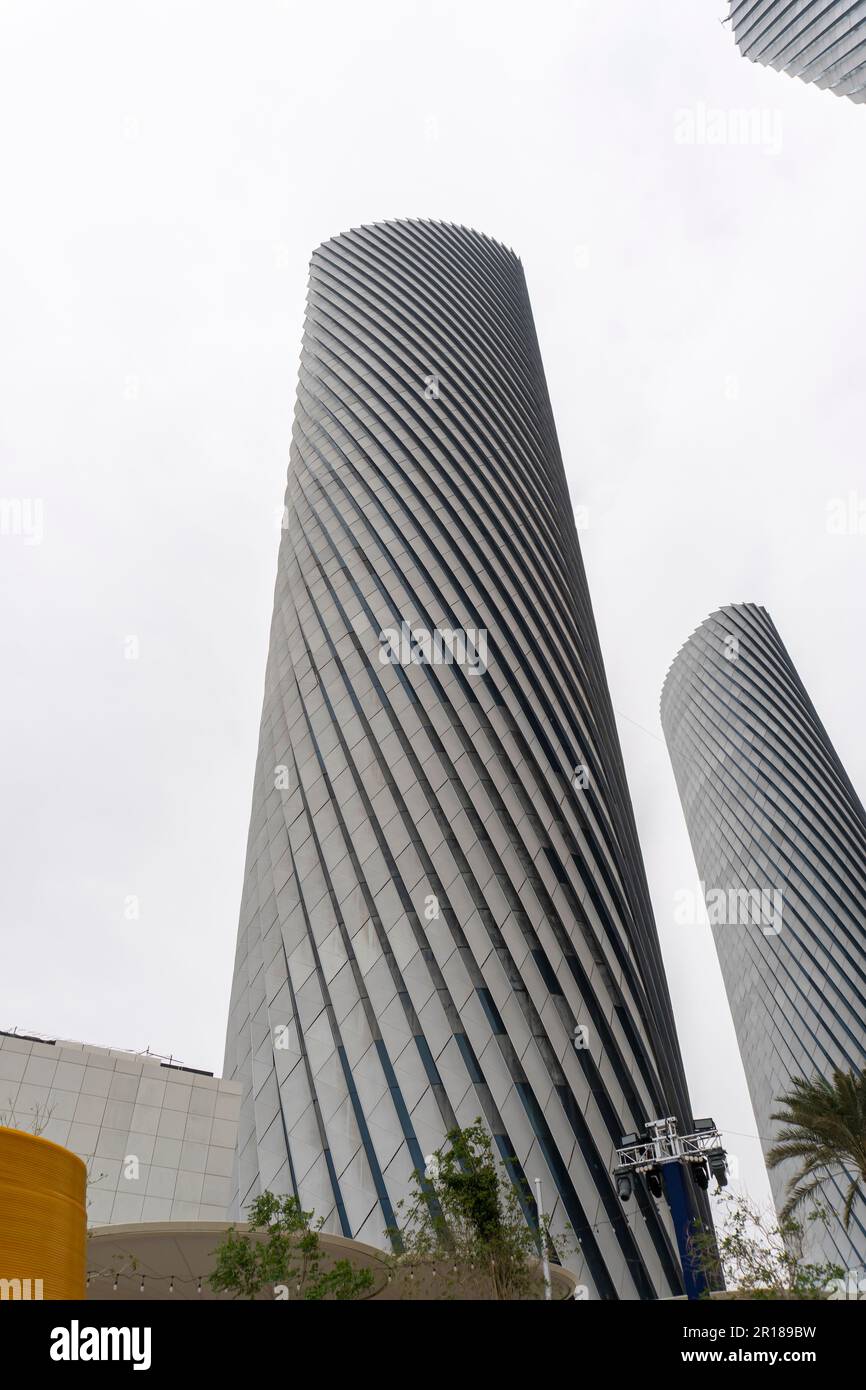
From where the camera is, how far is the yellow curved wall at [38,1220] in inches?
272

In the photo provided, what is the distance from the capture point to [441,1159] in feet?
61.3

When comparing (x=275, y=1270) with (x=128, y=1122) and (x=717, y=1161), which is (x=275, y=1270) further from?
(x=717, y=1161)

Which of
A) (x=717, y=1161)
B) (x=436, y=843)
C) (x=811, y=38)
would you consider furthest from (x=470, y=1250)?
(x=811, y=38)

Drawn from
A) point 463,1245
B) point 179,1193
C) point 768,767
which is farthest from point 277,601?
point 768,767

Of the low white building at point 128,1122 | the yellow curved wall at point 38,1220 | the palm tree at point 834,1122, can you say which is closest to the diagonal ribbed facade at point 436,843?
the low white building at point 128,1122

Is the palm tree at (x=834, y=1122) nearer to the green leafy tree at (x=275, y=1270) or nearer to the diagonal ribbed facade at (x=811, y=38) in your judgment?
the green leafy tree at (x=275, y=1270)

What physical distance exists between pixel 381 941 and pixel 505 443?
29.7 meters

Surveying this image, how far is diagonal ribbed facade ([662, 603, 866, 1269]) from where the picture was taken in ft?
219

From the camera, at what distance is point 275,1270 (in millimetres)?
13578

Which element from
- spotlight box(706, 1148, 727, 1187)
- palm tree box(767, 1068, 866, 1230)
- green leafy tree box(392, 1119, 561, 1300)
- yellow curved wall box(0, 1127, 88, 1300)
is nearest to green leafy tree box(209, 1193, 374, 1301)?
green leafy tree box(392, 1119, 561, 1300)

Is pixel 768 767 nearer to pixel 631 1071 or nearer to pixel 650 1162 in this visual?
pixel 631 1071

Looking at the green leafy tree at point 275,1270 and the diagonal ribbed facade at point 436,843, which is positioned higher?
the diagonal ribbed facade at point 436,843

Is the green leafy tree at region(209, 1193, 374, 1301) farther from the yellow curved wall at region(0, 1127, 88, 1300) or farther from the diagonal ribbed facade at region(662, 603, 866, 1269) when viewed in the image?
the diagonal ribbed facade at region(662, 603, 866, 1269)

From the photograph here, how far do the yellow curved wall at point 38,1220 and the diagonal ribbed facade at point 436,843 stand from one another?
61.8ft
